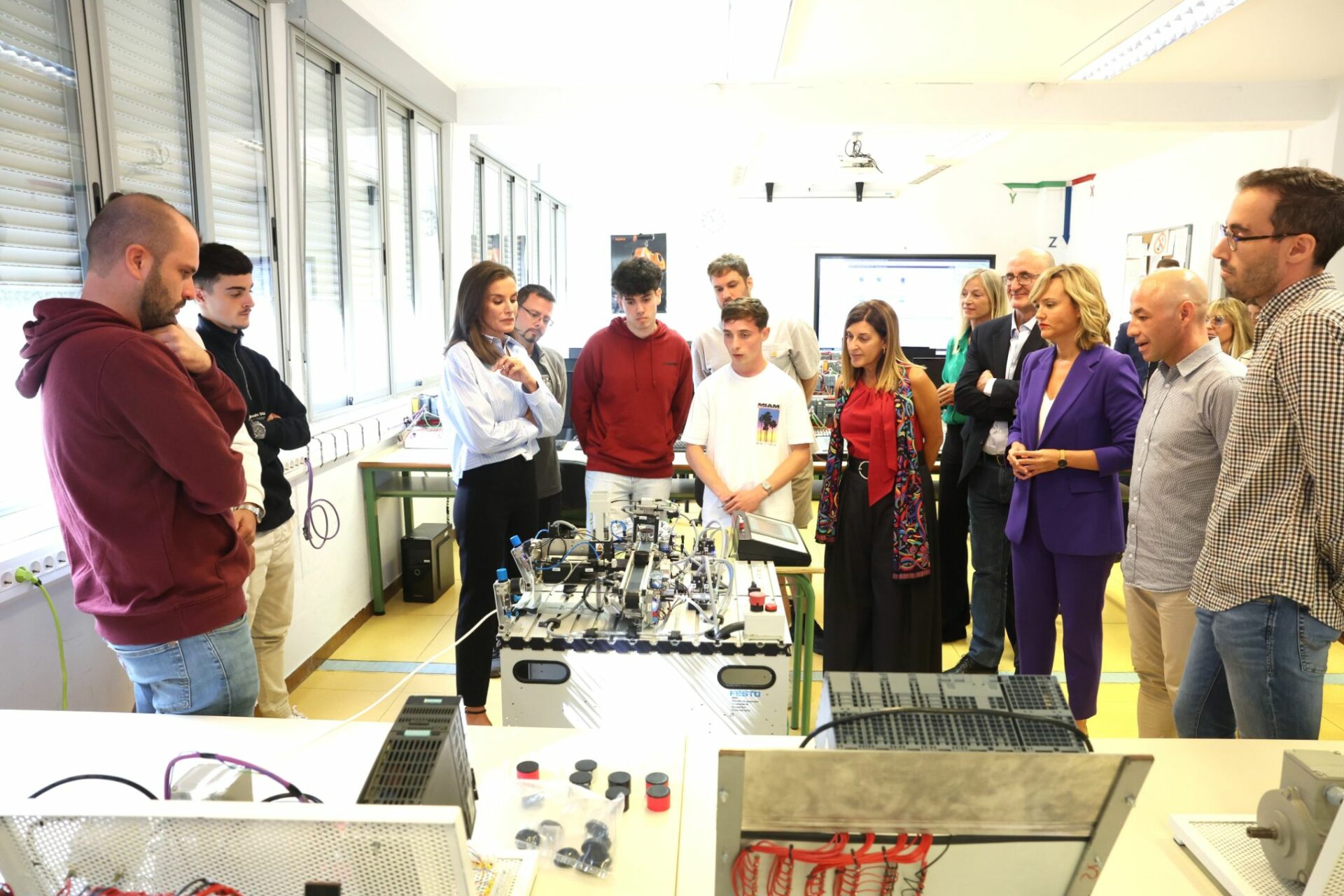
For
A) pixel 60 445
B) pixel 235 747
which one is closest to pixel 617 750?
pixel 235 747

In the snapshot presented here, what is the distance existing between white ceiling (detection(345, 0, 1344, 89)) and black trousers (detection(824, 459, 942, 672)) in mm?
2340

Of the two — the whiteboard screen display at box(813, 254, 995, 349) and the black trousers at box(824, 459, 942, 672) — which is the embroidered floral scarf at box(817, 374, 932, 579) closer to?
the black trousers at box(824, 459, 942, 672)

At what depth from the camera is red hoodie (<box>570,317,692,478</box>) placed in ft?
10.4

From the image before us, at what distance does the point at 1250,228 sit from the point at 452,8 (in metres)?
3.42

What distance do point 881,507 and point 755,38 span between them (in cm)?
267

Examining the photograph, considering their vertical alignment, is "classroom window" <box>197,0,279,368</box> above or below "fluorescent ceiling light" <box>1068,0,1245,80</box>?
below

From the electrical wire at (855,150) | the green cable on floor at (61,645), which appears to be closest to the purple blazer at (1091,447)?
the green cable on floor at (61,645)

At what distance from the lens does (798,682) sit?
2.89m

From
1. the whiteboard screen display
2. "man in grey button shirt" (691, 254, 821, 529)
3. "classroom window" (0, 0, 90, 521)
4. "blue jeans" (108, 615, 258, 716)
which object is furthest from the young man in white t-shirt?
the whiteboard screen display

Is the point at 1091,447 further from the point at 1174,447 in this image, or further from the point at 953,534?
the point at 953,534

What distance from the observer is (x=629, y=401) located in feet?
10.4

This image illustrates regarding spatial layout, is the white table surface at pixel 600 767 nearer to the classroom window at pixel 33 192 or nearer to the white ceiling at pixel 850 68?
the classroom window at pixel 33 192

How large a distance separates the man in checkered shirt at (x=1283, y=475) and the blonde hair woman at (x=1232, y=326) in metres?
1.93

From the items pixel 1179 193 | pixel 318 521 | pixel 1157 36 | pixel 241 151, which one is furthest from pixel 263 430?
pixel 1179 193
